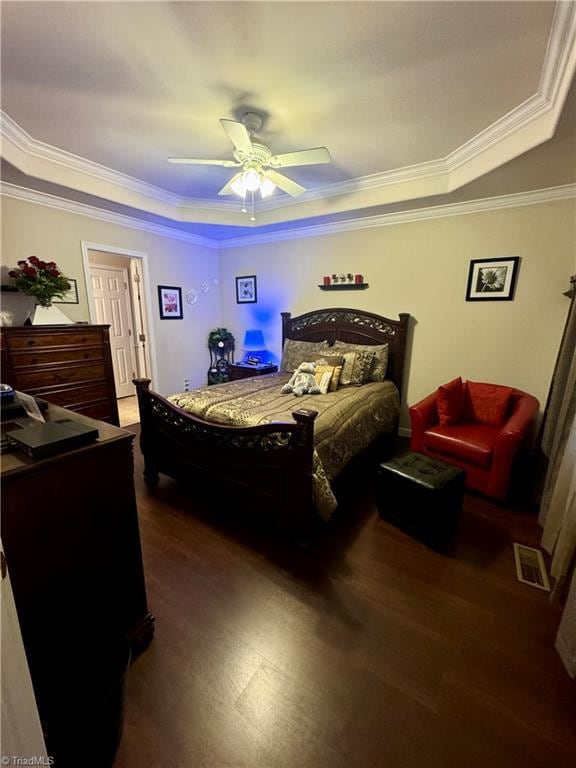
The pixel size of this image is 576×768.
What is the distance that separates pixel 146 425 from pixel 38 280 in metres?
1.72

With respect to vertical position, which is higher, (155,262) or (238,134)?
(238,134)

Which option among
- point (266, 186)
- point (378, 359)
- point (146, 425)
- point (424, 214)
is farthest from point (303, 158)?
point (146, 425)

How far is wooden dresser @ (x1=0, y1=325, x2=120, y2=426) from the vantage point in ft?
9.16

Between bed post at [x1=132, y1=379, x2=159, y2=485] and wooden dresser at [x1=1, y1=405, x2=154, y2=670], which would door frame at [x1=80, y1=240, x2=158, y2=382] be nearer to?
bed post at [x1=132, y1=379, x2=159, y2=485]

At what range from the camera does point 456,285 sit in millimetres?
3416

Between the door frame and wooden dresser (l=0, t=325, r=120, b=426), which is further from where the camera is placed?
the door frame

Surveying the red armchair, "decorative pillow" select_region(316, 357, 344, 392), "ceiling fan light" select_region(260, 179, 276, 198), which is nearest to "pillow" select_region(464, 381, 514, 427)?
the red armchair

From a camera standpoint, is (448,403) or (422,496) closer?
(422,496)

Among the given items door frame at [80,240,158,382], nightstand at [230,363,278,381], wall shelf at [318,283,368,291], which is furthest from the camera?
nightstand at [230,363,278,381]

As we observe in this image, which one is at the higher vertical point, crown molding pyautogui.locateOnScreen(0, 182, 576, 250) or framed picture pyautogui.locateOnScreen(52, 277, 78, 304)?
crown molding pyautogui.locateOnScreen(0, 182, 576, 250)

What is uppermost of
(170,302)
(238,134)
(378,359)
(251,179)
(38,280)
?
(238,134)

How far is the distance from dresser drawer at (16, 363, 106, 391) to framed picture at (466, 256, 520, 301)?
13.4 feet

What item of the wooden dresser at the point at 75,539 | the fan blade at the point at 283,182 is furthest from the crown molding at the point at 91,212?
the wooden dresser at the point at 75,539

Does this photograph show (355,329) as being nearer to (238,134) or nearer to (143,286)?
(238,134)
